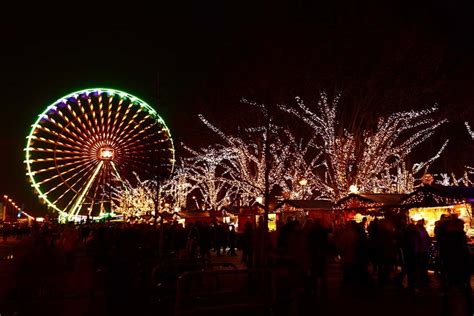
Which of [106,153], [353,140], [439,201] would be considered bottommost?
[439,201]

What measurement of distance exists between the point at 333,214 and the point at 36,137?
2503 cm

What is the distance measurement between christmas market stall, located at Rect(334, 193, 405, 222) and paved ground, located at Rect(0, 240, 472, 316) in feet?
18.2

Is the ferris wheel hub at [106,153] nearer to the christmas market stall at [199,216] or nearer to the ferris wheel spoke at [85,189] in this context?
the ferris wheel spoke at [85,189]

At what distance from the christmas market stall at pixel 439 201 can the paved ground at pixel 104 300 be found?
3.74 m

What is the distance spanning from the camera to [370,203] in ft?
54.6

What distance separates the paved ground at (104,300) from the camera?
341 inches

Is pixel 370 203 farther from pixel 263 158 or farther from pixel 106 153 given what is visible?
pixel 106 153

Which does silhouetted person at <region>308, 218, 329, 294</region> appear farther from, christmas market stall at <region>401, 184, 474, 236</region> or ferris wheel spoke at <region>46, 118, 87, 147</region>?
ferris wheel spoke at <region>46, 118, 87, 147</region>

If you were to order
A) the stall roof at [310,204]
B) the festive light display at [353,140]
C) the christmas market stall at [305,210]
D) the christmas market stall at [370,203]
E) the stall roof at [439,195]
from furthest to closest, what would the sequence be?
the festive light display at [353,140] < the christmas market stall at [305,210] < the stall roof at [310,204] < the christmas market stall at [370,203] < the stall roof at [439,195]

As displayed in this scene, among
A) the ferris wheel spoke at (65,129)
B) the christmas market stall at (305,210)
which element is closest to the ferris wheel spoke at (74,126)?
the ferris wheel spoke at (65,129)

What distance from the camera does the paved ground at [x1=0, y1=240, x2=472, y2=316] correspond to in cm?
866

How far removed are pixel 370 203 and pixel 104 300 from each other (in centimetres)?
1005

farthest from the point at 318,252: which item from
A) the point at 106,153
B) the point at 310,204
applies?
the point at 106,153

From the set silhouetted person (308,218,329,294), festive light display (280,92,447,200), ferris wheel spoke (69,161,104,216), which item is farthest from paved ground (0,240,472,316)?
ferris wheel spoke (69,161,104,216)
